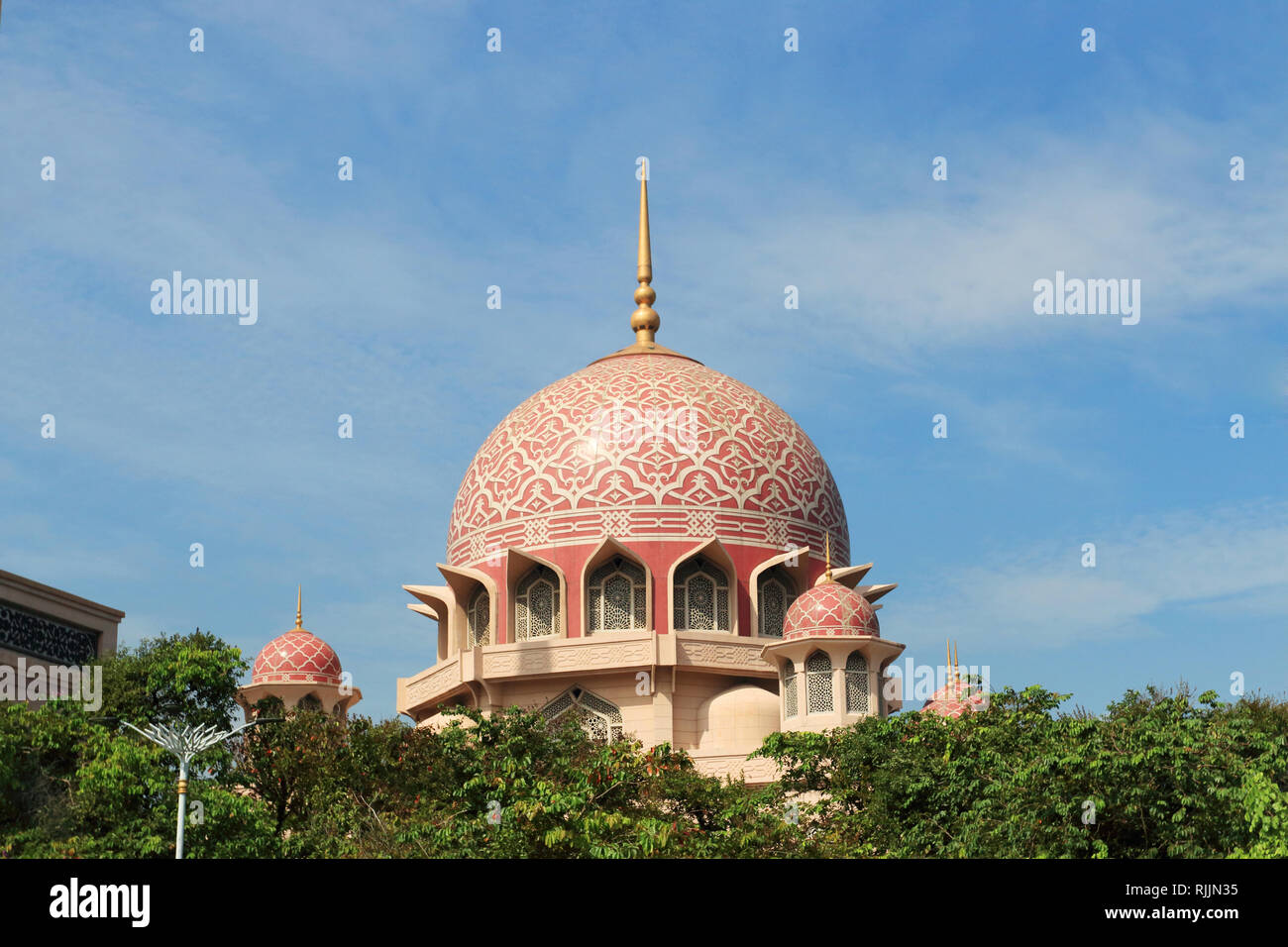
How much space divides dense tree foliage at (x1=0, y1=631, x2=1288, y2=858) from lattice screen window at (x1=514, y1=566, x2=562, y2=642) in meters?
8.38

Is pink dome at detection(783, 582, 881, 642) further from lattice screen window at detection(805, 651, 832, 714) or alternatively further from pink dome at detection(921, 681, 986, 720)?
pink dome at detection(921, 681, 986, 720)

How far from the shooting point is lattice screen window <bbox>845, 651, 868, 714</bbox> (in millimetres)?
34312

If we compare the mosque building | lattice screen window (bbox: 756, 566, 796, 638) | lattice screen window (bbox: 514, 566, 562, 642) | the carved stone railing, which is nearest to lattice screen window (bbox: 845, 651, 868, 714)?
the mosque building

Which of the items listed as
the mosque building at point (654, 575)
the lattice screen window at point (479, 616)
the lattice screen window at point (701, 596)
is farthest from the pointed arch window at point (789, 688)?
the lattice screen window at point (479, 616)

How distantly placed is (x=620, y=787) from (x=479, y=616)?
14.9 meters

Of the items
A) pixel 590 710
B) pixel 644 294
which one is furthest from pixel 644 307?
pixel 590 710

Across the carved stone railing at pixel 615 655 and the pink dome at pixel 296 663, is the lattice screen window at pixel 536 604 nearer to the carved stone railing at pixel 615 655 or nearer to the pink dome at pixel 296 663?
the carved stone railing at pixel 615 655

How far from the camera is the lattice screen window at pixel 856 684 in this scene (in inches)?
1351

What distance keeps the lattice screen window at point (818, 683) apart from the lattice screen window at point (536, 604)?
6.81 m

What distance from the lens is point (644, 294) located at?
147ft

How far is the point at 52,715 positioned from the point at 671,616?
16.2 m
